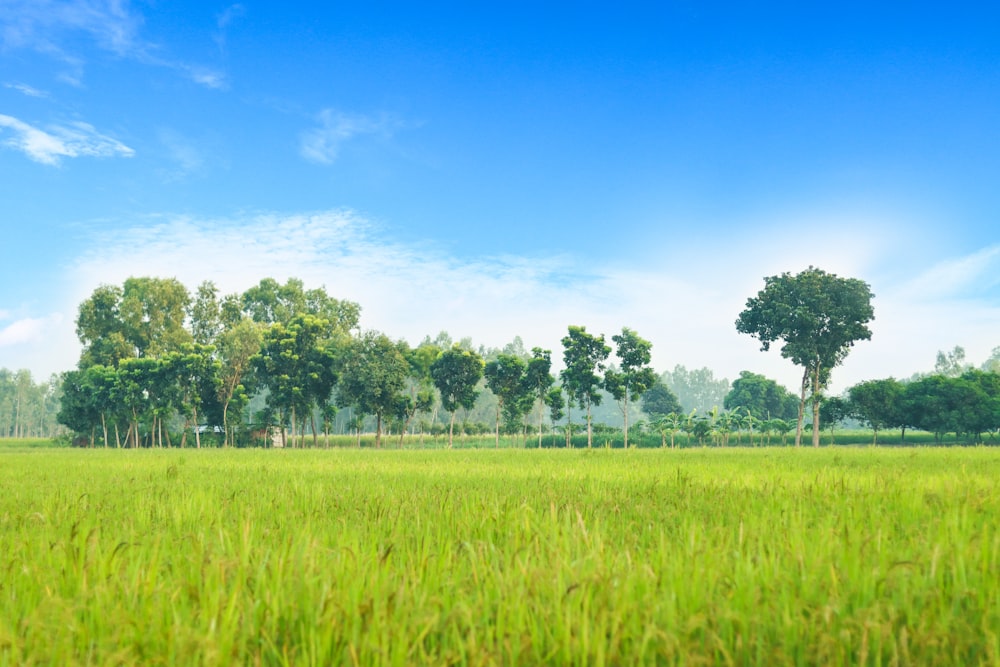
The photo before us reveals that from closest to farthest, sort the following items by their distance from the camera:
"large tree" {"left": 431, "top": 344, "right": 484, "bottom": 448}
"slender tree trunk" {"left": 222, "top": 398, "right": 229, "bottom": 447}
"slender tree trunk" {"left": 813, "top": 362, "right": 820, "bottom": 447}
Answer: "slender tree trunk" {"left": 813, "top": 362, "right": 820, "bottom": 447} < "slender tree trunk" {"left": 222, "top": 398, "right": 229, "bottom": 447} < "large tree" {"left": 431, "top": 344, "right": 484, "bottom": 448}

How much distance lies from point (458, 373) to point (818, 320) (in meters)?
33.9

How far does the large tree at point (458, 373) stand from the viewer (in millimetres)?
57906

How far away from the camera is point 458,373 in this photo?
58438 millimetres

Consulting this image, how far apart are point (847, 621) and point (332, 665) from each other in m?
2.00

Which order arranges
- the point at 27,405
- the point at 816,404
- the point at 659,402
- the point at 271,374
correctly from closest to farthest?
1. the point at 816,404
2. the point at 271,374
3. the point at 659,402
4. the point at 27,405

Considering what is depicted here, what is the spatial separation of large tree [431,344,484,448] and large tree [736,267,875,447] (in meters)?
28.6

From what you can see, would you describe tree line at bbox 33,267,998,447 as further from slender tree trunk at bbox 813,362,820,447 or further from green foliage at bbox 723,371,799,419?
green foliage at bbox 723,371,799,419

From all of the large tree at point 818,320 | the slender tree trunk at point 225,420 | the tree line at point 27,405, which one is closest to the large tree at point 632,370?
the large tree at point 818,320

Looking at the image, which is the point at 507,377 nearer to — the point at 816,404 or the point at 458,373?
the point at 458,373

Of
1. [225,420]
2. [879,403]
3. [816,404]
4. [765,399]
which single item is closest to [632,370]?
[816,404]

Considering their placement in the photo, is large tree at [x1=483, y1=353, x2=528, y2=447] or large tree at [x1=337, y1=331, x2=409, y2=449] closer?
large tree at [x1=337, y1=331, x2=409, y2=449]

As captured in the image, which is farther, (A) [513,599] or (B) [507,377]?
(B) [507,377]

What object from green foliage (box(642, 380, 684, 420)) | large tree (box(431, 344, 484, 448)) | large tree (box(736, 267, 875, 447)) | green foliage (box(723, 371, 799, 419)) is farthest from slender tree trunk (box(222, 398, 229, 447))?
green foliage (box(723, 371, 799, 419))

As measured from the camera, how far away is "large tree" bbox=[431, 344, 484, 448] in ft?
190
